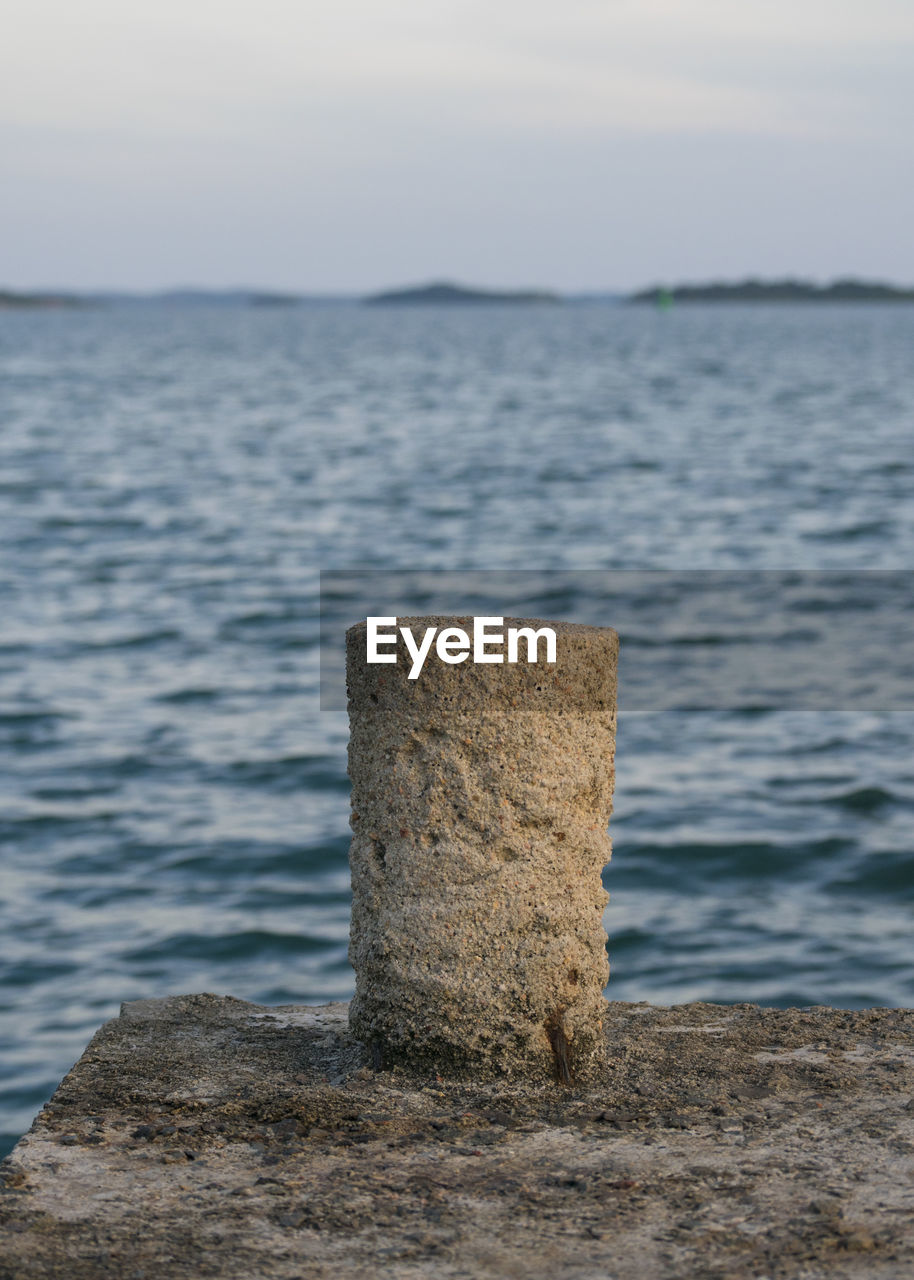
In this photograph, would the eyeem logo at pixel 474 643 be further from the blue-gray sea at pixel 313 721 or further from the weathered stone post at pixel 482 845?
the blue-gray sea at pixel 313 721

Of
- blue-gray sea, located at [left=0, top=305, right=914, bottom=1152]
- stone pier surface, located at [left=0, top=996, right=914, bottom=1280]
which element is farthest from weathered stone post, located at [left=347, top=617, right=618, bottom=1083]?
blue-gray sea, located at [left=0, top=305, right=914, bottom=1152]

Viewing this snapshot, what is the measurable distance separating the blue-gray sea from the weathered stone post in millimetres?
4330

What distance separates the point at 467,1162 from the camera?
4168 millimetres

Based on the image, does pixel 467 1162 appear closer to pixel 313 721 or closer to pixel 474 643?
pixel 474 643

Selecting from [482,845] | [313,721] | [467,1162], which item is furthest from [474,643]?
[313,721]

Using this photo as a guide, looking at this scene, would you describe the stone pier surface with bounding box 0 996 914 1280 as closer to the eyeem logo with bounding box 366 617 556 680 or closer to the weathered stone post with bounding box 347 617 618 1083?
the weathered stone post with bounding box 347 617 618 1083

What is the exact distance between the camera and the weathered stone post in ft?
14.9

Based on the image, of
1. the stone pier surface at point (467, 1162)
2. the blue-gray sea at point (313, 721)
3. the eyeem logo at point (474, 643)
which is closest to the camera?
the stone pier surface at point (467, 1162)

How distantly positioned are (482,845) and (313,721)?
36.8ft

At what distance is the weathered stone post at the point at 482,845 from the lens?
179 inches

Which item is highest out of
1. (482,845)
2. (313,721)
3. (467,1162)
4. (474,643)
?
(474,643)

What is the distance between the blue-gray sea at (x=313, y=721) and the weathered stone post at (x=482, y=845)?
433 cm

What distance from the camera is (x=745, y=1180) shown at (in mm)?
4043

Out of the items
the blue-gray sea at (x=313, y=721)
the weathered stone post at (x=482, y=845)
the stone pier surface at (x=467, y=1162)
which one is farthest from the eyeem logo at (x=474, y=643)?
the blue-gray sea at (x=313, y=721)
